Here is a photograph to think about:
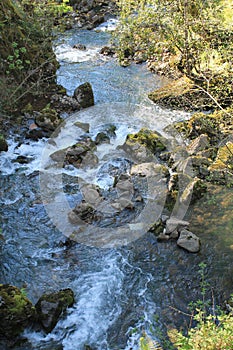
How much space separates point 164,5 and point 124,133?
3.37 metres

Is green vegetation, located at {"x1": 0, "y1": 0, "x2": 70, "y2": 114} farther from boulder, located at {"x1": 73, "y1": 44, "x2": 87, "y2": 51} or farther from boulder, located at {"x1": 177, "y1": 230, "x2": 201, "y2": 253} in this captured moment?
boulder, located at {"x1": 177, "y1": 230, "x2": 201, "y2": 253}

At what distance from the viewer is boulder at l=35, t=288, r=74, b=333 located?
15.3 feet

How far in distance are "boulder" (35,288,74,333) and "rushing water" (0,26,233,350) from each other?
0.11m

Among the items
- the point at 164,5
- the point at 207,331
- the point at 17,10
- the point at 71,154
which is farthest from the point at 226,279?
the point at 17,10

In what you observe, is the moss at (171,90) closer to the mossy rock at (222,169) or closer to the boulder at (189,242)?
the mossy rock at (222,169)

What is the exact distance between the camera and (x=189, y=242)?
5957 millimetres

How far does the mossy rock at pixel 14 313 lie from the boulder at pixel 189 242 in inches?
102

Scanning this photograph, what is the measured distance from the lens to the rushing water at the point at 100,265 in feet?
15.7

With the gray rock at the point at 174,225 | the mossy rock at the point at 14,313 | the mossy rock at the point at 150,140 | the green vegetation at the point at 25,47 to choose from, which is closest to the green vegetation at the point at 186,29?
the mossy rock at the point at 150,140

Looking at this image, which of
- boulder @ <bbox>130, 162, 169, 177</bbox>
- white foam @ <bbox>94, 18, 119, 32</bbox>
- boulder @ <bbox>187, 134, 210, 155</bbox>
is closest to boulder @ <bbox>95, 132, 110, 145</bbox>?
boulder @ <bbox>130, 162, 169, 177</bbox>

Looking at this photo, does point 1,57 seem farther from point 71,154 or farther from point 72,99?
point 71,154

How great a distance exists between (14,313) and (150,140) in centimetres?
538

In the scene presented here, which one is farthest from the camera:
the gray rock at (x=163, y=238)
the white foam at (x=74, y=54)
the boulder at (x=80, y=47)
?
the boulder at (x=80, y=47)

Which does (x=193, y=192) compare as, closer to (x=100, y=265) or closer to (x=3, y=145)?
(x=100, y=265)
